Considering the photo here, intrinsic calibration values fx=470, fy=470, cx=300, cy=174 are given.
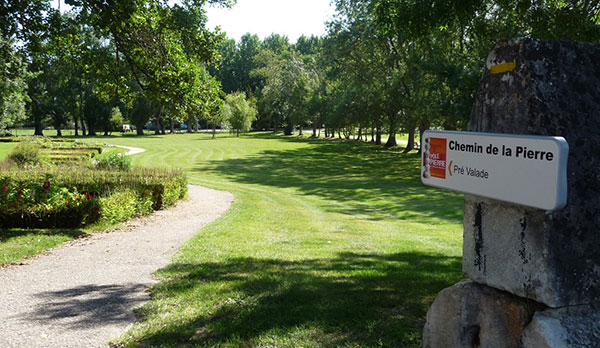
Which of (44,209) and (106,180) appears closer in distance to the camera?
(44,209)

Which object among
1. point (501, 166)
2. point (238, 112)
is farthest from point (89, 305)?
point (238, 112)

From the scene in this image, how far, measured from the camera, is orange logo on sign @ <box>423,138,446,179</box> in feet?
9.79

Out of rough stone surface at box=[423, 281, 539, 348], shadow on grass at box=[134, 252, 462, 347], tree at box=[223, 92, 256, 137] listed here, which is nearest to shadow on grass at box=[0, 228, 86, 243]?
shadow on grass at box=[134, 252, 462, 347]

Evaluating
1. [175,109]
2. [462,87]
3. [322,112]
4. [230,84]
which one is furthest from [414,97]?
[230,84]

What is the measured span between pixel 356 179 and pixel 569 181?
23813mm

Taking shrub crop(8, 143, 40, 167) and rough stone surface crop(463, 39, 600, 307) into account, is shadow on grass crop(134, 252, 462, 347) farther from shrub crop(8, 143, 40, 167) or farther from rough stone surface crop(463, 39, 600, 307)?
shrub crop(8, 143, 40, 167)

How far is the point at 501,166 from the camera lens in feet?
8.42

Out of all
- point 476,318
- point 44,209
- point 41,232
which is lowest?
point 41,232

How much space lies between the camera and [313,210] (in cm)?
1495

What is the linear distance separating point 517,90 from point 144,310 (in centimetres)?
449

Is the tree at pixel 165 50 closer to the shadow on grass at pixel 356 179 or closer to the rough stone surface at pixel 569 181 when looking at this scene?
the shadow on grass at pixel 356 179

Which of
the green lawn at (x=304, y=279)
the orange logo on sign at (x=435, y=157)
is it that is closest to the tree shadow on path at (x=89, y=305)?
the green lawn at (x=304, y=279)

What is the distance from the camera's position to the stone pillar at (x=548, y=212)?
2.49 meters

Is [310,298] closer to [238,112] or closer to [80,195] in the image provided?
[80,195]
